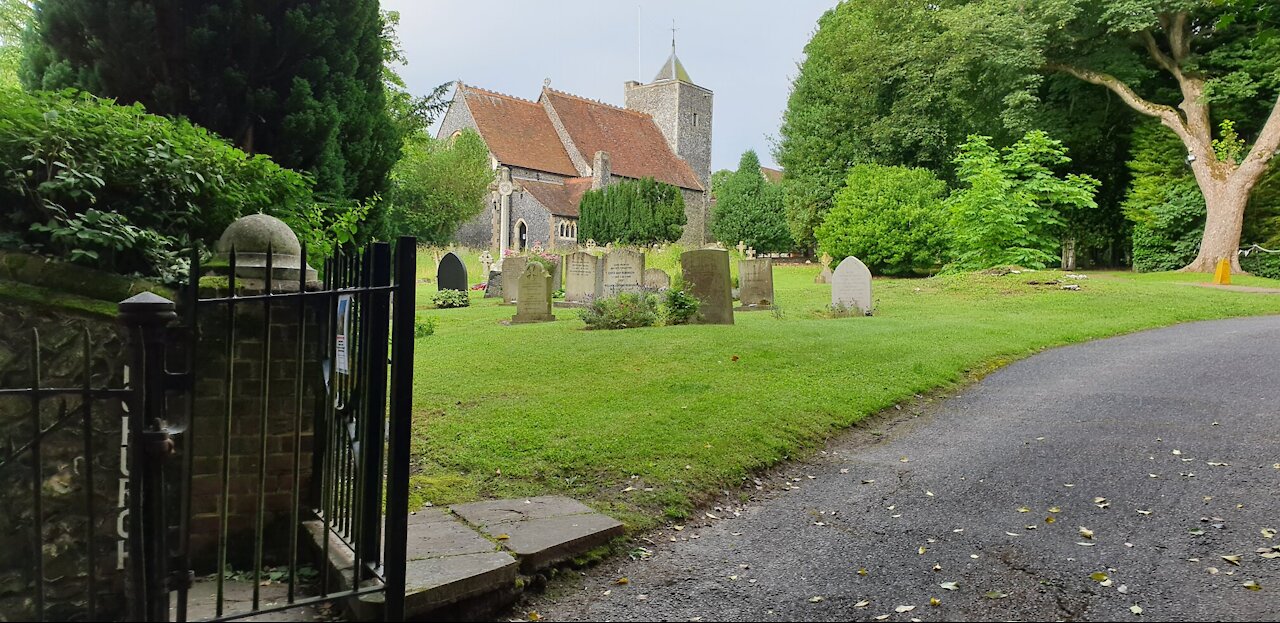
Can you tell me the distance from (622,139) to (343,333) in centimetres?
5271

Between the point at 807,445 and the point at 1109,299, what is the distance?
13757 millimetres

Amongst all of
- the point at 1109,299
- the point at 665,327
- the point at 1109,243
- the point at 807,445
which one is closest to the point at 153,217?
the point at 807,445

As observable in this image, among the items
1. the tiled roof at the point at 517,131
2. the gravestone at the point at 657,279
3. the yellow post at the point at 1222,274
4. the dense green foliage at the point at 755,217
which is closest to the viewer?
the gravestone at the point at 657,279

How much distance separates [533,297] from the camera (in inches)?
583

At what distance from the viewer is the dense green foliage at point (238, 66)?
689 centimetres

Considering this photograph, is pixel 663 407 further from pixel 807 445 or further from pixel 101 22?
pixel 101 22

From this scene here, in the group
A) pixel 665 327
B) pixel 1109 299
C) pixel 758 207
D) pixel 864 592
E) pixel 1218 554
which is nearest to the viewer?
pixel 864 592

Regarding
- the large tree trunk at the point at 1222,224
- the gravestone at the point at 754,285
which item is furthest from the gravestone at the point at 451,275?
the large tree trunk at the point at 1222,224

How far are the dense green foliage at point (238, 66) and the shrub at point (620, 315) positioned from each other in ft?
17.6

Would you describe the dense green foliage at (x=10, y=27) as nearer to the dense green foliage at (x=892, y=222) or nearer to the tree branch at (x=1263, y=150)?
the dense green foliage at (x=892, y=222)

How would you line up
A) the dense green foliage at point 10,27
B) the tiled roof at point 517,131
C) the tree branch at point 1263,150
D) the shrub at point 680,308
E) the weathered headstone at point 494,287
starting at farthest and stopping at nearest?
the tiled roof at point 517,131 → the tree branch at point 1263,150 → the weathered headstone at point 494,287 → the shrub at point 680,308 → the dense green foliage at point 10,27

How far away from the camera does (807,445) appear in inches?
251

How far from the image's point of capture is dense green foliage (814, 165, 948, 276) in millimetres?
28641

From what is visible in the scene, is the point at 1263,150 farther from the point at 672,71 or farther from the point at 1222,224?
the point at 672,71
